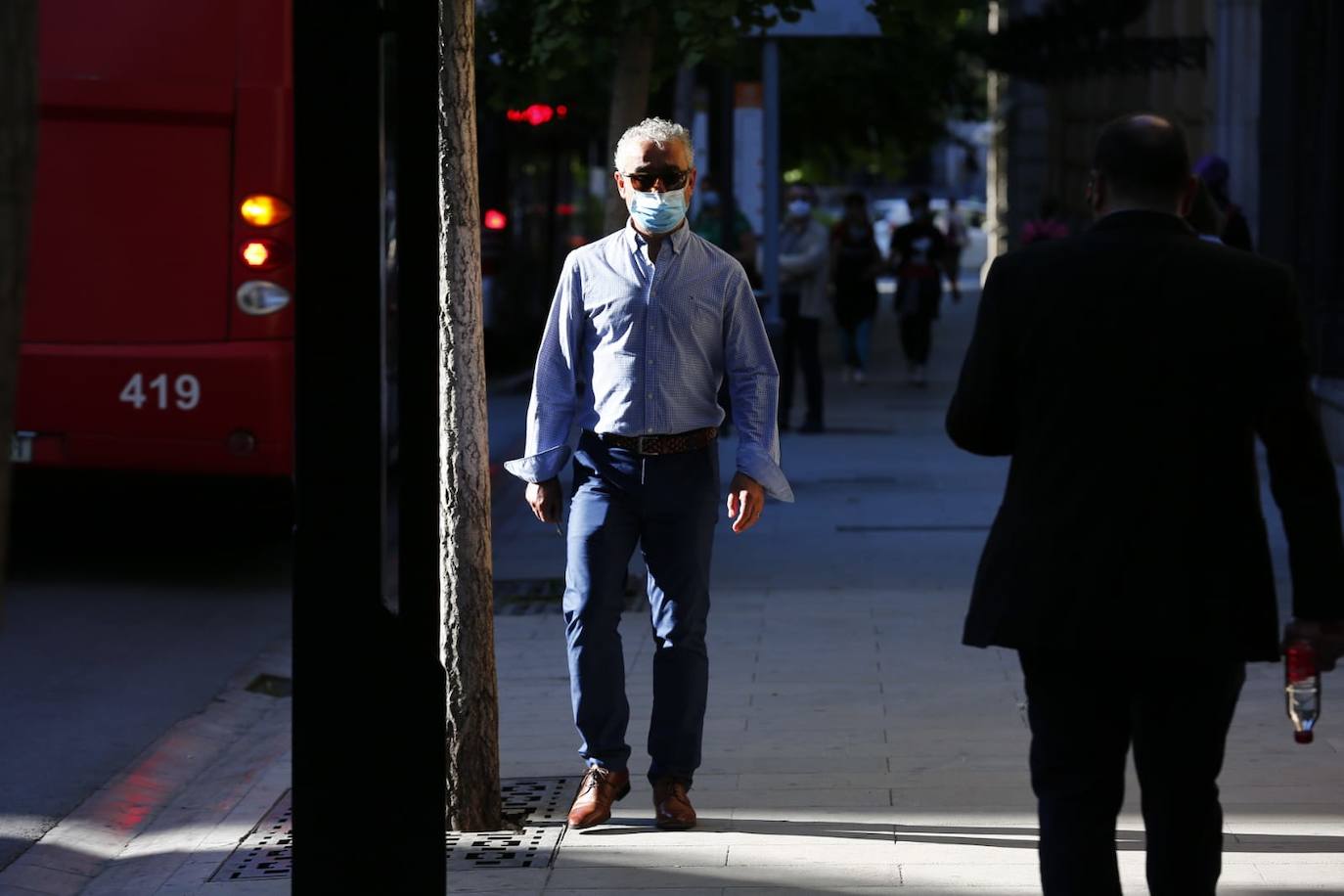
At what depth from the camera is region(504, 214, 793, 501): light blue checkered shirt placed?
534 cm

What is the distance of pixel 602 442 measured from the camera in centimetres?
542

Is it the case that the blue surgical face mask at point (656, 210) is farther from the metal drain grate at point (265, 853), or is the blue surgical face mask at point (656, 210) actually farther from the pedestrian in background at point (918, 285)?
the pedestrian in background at point (918, 285)

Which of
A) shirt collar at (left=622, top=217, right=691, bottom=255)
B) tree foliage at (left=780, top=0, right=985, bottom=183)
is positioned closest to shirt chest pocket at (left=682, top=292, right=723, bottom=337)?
shirt collar at (left=622, top=217, right=691, bottom=255)

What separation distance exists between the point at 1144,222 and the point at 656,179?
74.5 inches

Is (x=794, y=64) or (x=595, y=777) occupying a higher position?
(x=794, y=64)

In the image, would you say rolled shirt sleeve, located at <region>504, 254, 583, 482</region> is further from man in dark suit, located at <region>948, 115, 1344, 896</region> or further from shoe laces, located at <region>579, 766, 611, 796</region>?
man in dark suit, located at <region>948, 115, 1344, 896</region>

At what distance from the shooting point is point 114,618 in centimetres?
916

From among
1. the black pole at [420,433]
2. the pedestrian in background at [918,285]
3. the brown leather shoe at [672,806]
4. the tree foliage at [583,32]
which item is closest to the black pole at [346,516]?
the black pole at [420,433]

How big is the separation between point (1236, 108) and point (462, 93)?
14.2 metres

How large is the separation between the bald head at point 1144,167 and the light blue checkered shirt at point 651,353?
5.69 ft

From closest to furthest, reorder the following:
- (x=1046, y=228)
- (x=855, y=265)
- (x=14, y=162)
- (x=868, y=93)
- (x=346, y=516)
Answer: (x=14, y=162)
(x=346, y=516)
(x=855, y=265)
(x=1046, y=228)
(x=868, y=93)

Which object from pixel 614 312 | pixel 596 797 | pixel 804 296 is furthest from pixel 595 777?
pixel 804 296

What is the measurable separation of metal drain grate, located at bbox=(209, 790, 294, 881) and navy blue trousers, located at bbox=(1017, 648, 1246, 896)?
2128 mm

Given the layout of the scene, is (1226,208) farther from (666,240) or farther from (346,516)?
(346,516)
